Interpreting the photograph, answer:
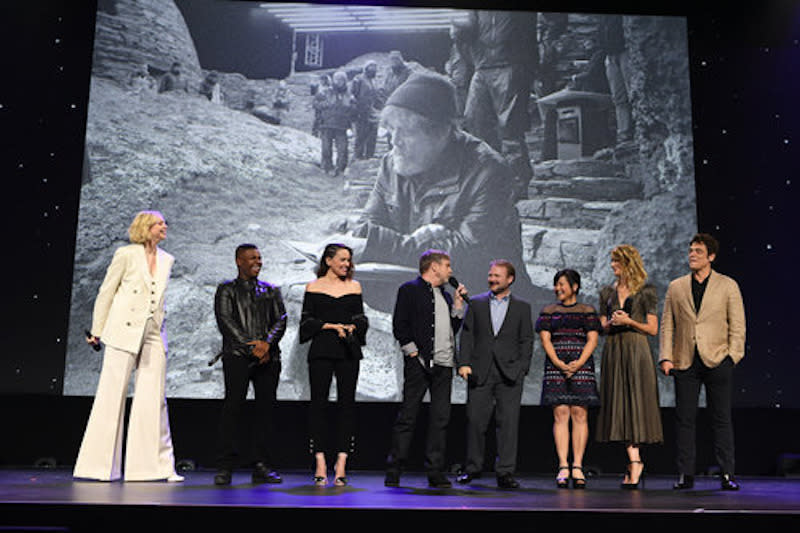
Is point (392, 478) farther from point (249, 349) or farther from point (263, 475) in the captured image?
point (249, 349)

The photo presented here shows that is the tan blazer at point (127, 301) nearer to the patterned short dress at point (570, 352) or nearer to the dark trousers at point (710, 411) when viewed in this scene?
the patterned short dress at point (570, 352)

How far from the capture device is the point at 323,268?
185 inches

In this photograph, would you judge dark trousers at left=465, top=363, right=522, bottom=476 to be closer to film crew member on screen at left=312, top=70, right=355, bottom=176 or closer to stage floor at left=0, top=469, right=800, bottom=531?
stage floor at left=0, top=469, right=800, bottom=531

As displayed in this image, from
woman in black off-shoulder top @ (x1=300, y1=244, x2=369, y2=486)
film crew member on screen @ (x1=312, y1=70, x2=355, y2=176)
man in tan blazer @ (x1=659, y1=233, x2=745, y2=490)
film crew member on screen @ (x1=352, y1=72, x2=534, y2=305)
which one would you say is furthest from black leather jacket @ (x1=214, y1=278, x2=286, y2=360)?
man in tan blazer @ (x1=659, y1=233, x2=745, y2=490)

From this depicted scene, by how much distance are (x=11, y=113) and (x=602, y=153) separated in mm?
5227

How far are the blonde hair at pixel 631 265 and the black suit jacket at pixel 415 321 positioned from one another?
1.29 meters

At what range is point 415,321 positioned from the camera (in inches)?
183

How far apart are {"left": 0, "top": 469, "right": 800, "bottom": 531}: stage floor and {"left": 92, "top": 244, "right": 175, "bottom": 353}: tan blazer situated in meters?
0.89

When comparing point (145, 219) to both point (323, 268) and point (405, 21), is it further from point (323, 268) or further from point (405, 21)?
point (405, 21)

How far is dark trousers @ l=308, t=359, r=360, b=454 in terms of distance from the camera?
4.52m

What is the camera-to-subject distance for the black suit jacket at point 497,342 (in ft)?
15.9

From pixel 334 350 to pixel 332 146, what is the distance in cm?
274

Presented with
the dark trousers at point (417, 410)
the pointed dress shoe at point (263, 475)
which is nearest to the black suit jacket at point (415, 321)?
the dark trousers at point (417, 410)

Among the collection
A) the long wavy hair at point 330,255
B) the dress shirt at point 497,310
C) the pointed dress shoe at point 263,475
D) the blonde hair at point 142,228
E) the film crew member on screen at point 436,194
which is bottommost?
the pointed dress shoe at point 263,475
